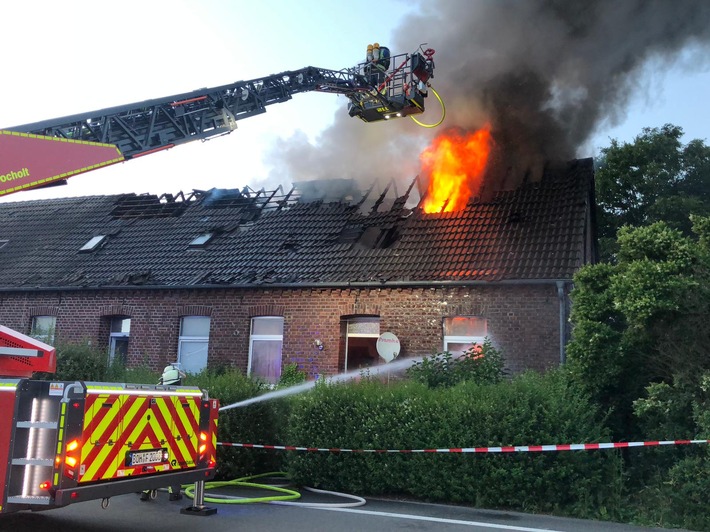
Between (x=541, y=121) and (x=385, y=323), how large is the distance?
661cm

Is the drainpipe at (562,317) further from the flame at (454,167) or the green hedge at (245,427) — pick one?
the green hedge at (245,427)

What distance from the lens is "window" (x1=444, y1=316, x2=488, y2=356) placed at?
14.2 metres

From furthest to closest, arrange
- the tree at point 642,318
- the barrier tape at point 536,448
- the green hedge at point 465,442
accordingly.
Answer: the tree at point 642,318 → the green hedge at point 465,442 → the barrier tape at point 536,448

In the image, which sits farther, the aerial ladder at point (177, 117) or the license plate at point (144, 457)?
the aerial ladder at point (177, 117)

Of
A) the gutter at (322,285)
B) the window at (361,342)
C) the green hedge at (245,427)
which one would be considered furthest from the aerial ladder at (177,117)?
the window at (361,342)

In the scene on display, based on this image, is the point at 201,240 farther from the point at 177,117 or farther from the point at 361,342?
the point at 177,117

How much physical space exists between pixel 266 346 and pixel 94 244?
7.17 m

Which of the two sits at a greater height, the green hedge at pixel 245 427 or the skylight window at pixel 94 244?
the skylight window at pixel 94 244

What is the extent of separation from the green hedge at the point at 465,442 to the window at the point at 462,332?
4412mm

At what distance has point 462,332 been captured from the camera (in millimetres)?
14328

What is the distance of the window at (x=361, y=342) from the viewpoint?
15.2m

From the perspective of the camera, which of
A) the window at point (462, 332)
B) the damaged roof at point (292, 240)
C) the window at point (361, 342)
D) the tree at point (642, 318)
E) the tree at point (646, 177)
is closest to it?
the tree at point (642, 318)

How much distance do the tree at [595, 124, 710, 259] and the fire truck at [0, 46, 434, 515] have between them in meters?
16.2

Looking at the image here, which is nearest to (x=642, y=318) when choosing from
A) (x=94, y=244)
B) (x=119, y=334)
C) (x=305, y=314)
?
(x=305, y=314)
